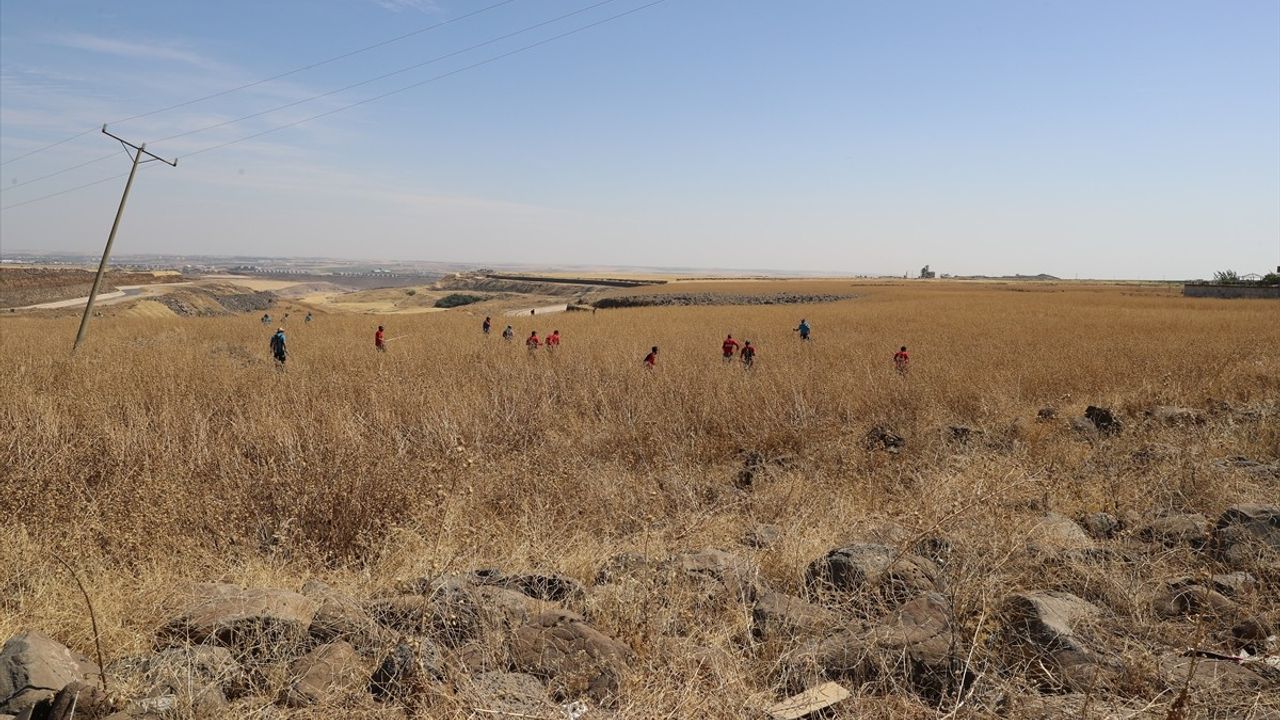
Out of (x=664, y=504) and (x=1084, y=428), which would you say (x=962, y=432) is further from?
(x=664, y=504)

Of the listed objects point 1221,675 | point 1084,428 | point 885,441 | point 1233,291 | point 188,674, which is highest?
point 1233,291

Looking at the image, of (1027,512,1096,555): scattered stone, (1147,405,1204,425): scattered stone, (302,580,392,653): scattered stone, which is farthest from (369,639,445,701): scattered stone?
(1147,405,1204,425): scattered stone

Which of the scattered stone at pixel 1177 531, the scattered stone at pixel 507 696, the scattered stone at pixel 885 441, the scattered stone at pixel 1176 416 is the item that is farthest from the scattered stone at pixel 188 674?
the scattered stone at pixel 1176 416

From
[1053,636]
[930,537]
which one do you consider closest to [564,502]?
[930,537]

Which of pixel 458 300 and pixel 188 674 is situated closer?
pixel 188 674

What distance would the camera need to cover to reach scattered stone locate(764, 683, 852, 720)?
2.97 metres

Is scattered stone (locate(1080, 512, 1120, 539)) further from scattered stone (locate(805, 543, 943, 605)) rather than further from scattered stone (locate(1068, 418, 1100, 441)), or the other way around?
scattered stone (locate(1068, 418, 1100, 441))

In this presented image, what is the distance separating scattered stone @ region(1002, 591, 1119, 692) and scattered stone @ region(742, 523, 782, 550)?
5.52 feet

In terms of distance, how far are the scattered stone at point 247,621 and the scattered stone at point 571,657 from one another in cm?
109

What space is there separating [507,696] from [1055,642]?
2732 millimetres

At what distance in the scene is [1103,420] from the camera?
963 centimetres

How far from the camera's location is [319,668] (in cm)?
296

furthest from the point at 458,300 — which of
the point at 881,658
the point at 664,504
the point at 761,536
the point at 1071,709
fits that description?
the point at 1071,709

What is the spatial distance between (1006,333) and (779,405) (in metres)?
15.3
